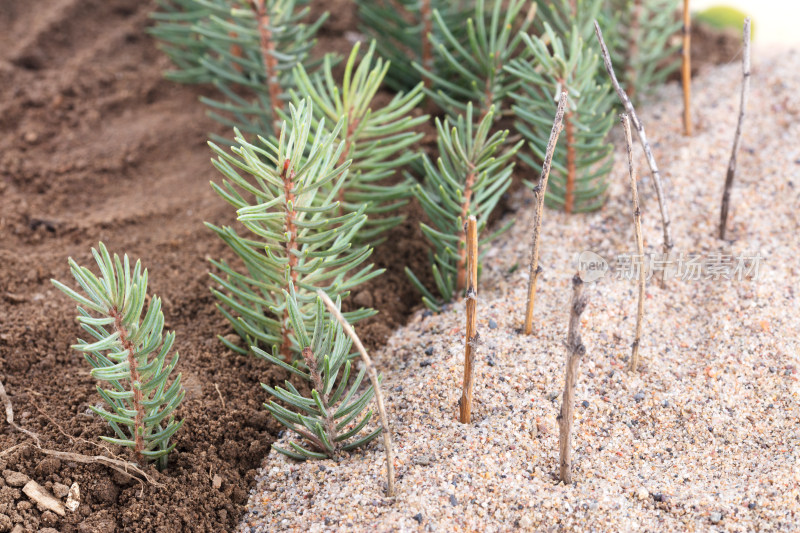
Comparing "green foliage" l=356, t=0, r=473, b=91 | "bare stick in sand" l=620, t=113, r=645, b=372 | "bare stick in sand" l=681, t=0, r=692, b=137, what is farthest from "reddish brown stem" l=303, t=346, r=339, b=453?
"bare stick in sand" l=681, t=0, r=692, b=137

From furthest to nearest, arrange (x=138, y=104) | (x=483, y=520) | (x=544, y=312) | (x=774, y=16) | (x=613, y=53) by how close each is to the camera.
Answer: (x=774, y=16), (x=138, y=104), (x=613, y=53), (x=544, y=312), (x=483, y=520)

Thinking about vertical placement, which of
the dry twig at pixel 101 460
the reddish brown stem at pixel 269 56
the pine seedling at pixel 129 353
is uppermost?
the reddish brown stem at pixel 269 56

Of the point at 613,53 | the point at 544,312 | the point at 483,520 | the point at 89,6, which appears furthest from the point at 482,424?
the point at 89,6

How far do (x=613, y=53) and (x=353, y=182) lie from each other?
75 cm

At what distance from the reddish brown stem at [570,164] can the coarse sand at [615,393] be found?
0.04 meters

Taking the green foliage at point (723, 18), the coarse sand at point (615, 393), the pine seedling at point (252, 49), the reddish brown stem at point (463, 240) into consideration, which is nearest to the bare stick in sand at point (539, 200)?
the coarse sand at point (615, 393)

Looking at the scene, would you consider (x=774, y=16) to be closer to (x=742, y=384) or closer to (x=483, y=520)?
(x=742, y=384)

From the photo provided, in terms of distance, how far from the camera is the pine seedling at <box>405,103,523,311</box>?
4.26 ft

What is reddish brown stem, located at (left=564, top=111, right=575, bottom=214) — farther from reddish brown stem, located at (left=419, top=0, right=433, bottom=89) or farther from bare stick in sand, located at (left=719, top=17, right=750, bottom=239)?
reddish brown stem, located at (left=419, top=0, right=433, bottom=89)

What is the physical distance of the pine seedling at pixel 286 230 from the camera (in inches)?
43.6

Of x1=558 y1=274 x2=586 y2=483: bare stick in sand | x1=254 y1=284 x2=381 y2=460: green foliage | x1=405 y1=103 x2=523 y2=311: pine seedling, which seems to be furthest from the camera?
x1=405 y1=103 x2=523 y2=311: pine seedling

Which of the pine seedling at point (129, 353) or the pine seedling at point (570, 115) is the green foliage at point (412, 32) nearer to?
the pine seedling at point (570, 115)

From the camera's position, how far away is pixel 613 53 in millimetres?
1744

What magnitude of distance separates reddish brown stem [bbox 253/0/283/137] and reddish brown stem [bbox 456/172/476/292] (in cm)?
47
